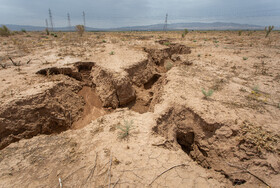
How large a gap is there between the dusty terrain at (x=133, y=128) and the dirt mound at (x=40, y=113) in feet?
0.08

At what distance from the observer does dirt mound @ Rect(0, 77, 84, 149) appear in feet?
10.6

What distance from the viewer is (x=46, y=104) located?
12.3 feet

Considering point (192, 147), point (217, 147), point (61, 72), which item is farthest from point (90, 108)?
point (217, 147)

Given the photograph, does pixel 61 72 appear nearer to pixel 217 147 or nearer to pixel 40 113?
pixel 40 113

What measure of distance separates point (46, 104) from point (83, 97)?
4.76 ft

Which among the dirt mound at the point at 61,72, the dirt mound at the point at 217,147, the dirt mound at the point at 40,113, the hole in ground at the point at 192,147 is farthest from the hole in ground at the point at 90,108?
the hole in ground at the point at 192,147

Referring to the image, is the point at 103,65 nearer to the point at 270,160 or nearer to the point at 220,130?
the point at 220,130

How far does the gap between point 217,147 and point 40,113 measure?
14.9 ft

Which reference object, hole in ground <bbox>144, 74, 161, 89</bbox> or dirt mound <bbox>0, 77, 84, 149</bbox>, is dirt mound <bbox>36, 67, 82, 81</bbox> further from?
hole in ground <bbox>144, 74, 161, 89</bbox>

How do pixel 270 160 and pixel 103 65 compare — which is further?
pixel 103 65

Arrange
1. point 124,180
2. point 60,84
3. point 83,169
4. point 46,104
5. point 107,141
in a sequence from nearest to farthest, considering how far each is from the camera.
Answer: point 124,180
point 83,169
point 107,141
point 46,104
point 60,84

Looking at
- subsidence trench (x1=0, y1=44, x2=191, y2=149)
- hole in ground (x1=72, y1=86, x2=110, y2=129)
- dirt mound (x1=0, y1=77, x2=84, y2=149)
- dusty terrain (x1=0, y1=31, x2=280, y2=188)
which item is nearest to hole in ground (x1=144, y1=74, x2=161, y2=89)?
subsidence trench (x1=0, y1=44, x2=191, y2=149)

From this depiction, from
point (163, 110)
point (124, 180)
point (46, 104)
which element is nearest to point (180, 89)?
point (163, 110)

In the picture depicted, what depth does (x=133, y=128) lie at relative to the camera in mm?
2895
